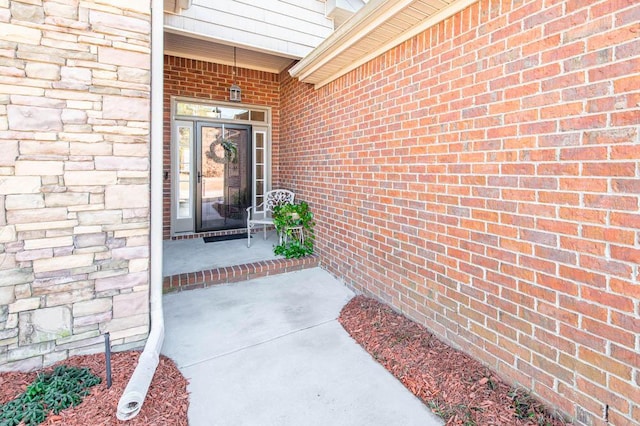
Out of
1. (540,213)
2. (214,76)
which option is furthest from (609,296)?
(214,76)

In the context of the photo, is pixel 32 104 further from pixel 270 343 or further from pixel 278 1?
pixel 278 1

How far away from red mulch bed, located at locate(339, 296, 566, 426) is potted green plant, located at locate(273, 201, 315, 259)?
5.86ft

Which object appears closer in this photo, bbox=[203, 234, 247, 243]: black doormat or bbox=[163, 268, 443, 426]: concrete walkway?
bbox=[163, 268, 443, 426]: concrete walkway

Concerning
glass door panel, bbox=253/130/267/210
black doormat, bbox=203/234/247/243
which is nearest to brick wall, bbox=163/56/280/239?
glass door panel, bbox=253/130/267/210

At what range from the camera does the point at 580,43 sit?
5.21 ft

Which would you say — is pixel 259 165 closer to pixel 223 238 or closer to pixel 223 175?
pixel 223 175

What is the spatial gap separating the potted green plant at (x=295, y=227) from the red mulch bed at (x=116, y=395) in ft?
8.20

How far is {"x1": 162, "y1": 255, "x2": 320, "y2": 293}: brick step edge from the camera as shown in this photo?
138 inches

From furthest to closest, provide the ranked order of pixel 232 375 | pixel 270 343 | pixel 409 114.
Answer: pixel 409 114, pixel 270 343, pixel 232 375

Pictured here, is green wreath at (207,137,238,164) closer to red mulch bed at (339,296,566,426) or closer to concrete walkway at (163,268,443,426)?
concrete walkway at (163,268,443,426)

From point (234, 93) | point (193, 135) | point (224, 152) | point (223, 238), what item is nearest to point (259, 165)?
point (224, 152)

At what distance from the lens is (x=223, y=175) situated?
19.2 ft

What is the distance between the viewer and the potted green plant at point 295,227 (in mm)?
4562

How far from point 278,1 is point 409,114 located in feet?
9.35
